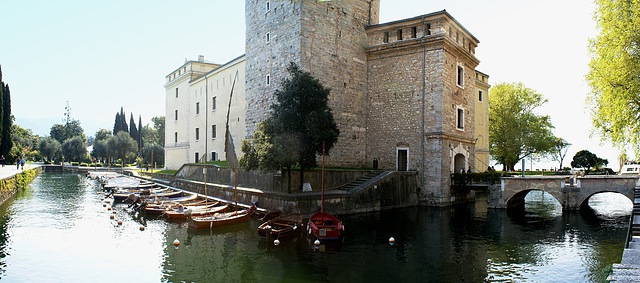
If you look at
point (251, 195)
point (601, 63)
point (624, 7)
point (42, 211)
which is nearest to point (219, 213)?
point (251, 195)

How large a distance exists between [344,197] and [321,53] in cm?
1074

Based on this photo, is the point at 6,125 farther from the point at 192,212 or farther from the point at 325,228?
the point at 325,228

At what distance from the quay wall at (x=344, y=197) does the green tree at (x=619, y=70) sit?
1157 cm

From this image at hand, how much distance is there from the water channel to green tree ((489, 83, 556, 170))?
24.1m

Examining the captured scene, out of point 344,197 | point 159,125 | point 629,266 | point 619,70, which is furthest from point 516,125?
point 159,125

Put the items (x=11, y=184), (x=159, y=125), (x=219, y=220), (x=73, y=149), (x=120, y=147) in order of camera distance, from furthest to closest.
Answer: (x=159, y=125), (x=73, y=149), (x=120, y=147), (x=11, y=184), (x=219, y=220)

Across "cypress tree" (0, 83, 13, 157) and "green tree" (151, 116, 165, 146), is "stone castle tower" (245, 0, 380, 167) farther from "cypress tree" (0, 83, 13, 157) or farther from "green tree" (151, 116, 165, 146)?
"green tree" (151, 116, 165, 146)

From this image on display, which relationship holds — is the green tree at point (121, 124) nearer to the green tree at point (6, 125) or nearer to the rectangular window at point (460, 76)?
the green tree at point (6, 125)

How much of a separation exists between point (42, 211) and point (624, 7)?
34.0 m

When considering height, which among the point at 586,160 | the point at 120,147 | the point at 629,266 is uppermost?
the point at 120,147

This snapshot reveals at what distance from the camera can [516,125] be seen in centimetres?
4669

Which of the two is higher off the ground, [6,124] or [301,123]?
[6,124]

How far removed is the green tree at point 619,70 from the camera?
1962 cm

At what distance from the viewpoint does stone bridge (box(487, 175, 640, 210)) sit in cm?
2169
